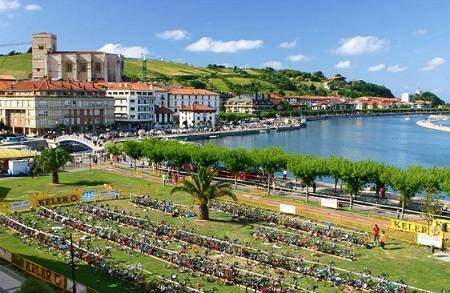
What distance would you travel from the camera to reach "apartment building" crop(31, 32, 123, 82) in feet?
487

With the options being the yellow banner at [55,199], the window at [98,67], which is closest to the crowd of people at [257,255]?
the yellow banner at [55,199]

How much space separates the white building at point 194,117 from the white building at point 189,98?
4.65 meters

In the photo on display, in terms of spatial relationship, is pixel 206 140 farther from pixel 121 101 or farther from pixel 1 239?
pixel 1 239

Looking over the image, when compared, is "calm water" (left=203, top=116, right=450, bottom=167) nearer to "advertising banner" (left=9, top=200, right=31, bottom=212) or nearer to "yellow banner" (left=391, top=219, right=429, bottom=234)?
"yellow banner" (left=391, top=219, right=429, bottom=234)

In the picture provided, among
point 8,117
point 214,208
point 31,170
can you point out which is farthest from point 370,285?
point 8,117

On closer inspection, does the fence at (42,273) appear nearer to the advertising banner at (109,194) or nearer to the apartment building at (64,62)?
the advertising banner at (109,194)

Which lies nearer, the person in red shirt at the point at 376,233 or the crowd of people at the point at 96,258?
the crowd of people at the point at 96,258

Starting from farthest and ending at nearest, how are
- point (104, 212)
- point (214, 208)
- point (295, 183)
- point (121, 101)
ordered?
point (121, 101)
point (295, 183)
point (214, 208)
point (104, 212)

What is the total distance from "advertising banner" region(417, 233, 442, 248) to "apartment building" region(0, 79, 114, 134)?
87.1 metres

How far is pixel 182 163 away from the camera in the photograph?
58969 millimetres

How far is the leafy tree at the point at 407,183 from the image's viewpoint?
40719mm

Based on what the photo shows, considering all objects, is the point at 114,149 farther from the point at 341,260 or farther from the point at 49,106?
the point at 341,260

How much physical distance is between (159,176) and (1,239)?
26.9 meters

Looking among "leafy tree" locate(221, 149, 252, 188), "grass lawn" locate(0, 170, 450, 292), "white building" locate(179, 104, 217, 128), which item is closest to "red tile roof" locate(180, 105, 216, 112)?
"white building" locate(179, 104, 217, 128)
